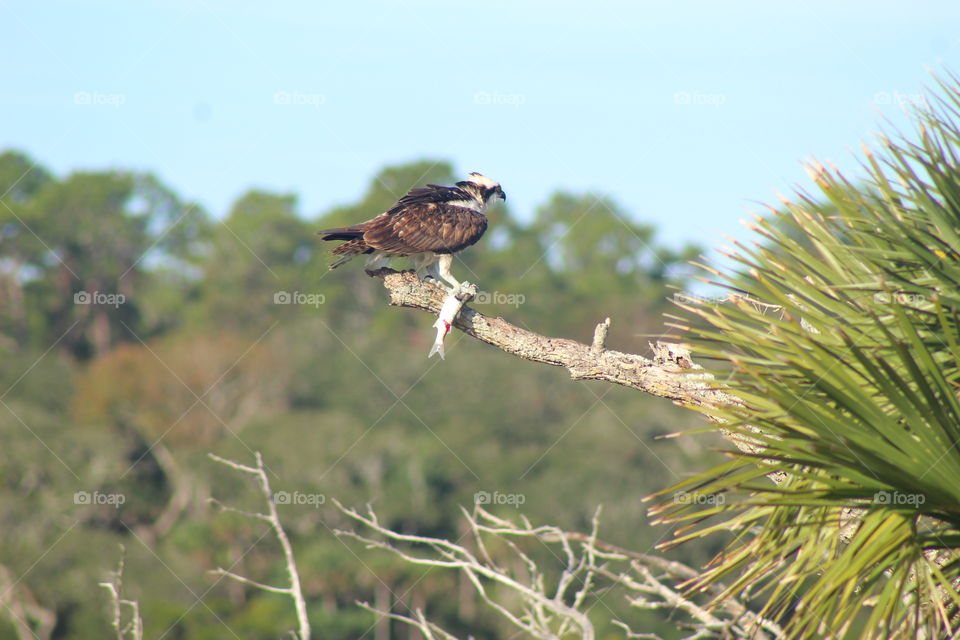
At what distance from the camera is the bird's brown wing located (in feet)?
22.9

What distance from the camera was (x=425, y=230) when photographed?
7.21m

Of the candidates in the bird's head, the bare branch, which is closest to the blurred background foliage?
the bird's head

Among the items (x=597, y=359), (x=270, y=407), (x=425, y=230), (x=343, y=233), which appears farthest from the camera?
(x=270, y=407)

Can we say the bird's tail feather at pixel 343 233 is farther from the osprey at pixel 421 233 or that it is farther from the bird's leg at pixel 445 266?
the bird's leg at pixel 445 266

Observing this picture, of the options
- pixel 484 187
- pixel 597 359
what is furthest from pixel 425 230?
pixel 597 359

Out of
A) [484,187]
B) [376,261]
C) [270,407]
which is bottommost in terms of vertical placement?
[270,407]

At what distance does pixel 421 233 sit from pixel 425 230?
7cm

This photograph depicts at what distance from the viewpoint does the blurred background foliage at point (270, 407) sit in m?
41.0

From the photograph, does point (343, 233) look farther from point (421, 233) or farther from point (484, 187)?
point (484, 187)

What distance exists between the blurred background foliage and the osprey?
36.7 feet

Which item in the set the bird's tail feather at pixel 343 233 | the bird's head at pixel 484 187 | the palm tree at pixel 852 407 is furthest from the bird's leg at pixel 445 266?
the palm tree at pixel 852 407

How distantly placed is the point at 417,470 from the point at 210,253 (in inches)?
1539

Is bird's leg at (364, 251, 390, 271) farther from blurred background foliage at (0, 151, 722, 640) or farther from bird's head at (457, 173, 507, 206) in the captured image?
blurred background foliage at (0, 151, 722, 640)

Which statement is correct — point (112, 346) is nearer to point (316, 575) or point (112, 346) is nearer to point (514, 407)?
point (514, 407)
